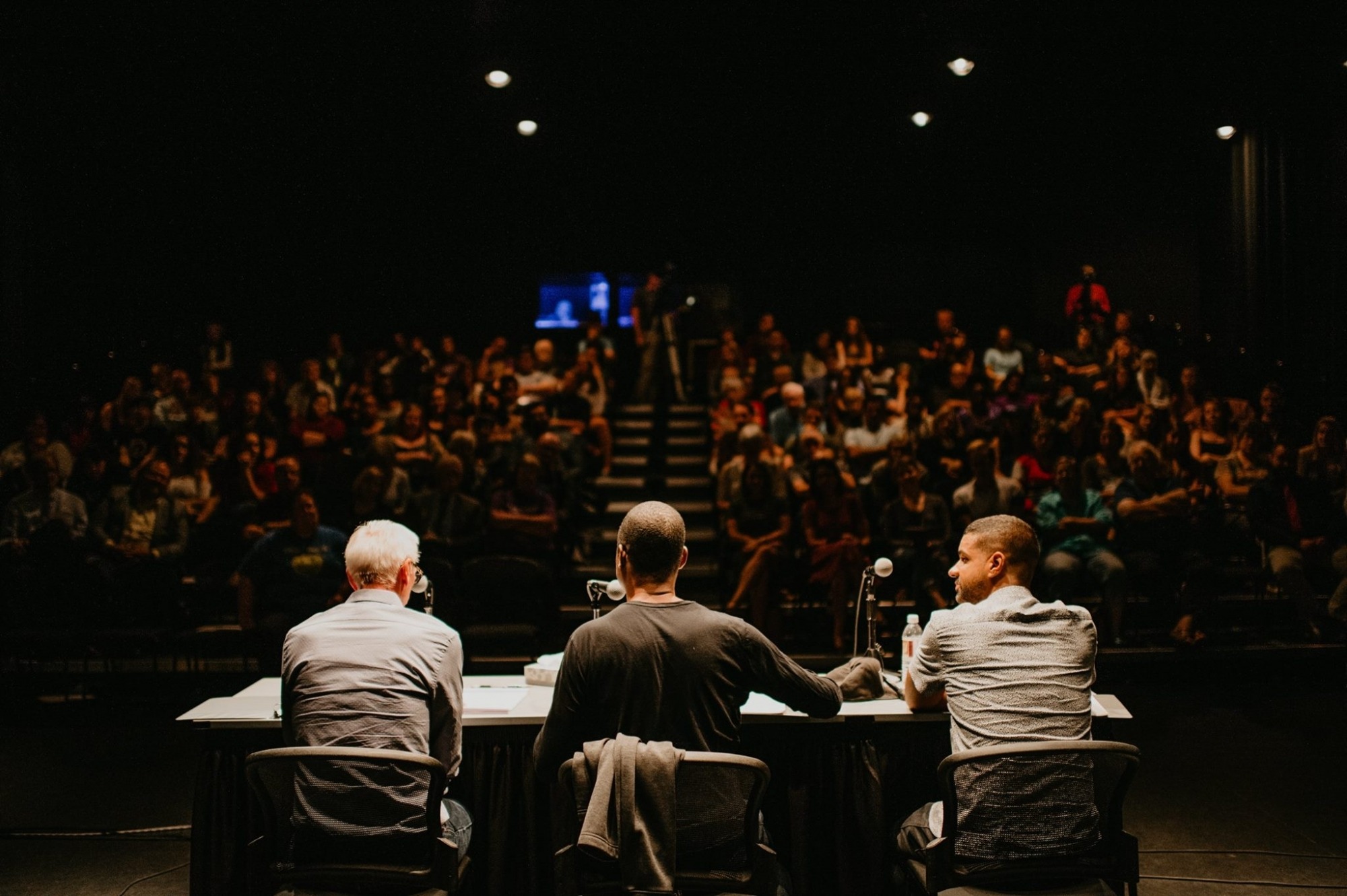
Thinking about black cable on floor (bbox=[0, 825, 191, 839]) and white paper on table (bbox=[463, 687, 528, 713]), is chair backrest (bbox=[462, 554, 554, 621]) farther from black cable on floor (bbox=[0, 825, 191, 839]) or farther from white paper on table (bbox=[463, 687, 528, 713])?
white paper on table (bbox=[463, 687, 528, 713])

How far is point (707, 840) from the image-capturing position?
7.02 ft

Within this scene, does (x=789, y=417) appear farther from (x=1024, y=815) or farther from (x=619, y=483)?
(x=1024, y=815)

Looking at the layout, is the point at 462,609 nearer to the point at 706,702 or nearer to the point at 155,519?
the point at 155,519

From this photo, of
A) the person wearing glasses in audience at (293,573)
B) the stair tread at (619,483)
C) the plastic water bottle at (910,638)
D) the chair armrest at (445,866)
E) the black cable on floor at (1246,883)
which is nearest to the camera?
the chair armrest at (445,866)

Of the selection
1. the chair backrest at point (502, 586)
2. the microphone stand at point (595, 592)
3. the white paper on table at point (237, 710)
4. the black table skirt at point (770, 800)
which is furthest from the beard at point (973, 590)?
the chair backrest at point (502, 586)

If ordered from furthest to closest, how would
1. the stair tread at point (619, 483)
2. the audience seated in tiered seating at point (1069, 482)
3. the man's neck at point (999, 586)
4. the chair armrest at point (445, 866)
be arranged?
1. the stair tread at point (619, 483)
2. the audience seated in tiered seating at point (1069, 482)
3. the man's neck at point (999, 586)
4. the chair armrest at point (445, 866)

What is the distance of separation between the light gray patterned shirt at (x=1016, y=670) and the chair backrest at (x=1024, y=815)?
0.09 m

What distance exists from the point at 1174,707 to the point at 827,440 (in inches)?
138

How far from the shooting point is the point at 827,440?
839 cm

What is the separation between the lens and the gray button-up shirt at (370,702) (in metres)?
2.17

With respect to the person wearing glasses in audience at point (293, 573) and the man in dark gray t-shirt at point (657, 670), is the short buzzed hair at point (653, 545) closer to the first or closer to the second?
the man in dark gray t-shirt at point (657, 670)

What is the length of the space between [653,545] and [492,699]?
3.20 ft

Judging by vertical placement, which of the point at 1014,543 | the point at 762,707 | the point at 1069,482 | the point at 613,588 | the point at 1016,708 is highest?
the point at 1069,482

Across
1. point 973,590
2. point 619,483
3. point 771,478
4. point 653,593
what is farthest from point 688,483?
point 653,593
